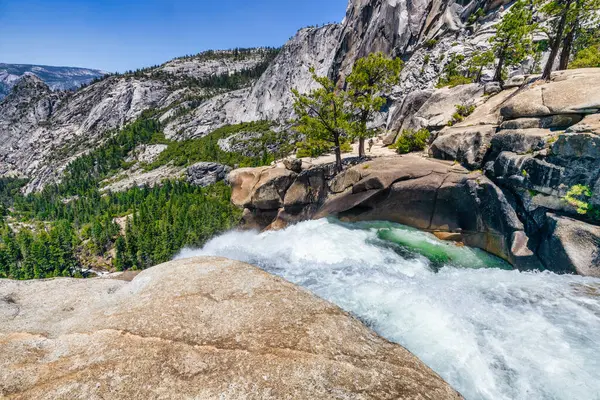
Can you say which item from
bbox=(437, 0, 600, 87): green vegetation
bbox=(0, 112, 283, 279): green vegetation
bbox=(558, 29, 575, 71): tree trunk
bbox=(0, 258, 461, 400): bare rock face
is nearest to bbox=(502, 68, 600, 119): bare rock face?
bbox=(437, 0, 600, 87): green vegetation

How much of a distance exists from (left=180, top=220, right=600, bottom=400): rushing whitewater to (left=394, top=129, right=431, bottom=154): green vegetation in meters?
14.4

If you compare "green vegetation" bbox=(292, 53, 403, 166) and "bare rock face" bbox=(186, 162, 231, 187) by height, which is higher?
"green vegetation" bbox=(292, 53, 403, 166)

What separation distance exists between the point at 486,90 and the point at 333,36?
573 ft

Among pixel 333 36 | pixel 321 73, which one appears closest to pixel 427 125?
pixel 321 73

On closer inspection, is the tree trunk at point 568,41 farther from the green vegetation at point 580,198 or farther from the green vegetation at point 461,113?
the green vegetation at point 580,198

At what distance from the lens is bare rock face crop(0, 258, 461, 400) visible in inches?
216

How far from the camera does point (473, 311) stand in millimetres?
12180

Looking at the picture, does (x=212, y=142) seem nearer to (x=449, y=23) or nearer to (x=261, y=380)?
(x=449, y=23)

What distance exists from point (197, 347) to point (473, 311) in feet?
38.2

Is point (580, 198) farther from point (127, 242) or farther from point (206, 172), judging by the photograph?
point (206, 172)

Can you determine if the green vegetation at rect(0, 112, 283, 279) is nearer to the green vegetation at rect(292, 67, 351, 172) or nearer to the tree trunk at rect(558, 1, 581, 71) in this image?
the green vegetation at rect(292, 67, 351, 172)

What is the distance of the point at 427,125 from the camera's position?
33.8 meters

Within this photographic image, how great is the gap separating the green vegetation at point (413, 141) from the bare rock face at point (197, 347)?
28650 millimetres

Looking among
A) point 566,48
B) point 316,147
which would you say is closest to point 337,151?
point 316,147
